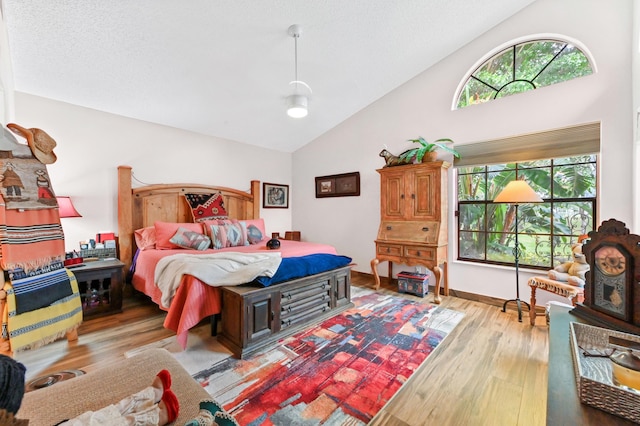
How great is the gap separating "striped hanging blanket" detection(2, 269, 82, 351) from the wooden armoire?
3.23m

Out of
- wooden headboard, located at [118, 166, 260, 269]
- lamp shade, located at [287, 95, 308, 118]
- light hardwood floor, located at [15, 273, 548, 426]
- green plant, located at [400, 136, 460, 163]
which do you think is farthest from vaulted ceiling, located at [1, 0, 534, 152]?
light hardwood floor, located at [15, 273, 548, 426]

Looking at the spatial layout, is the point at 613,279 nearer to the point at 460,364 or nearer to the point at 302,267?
the point at 460,364

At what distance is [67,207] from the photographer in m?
2.80

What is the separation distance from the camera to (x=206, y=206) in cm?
407

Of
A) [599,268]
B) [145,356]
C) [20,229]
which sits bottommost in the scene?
[145,356]

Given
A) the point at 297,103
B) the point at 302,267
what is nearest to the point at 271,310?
the point at 302,267

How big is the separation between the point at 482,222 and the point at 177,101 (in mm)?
4190

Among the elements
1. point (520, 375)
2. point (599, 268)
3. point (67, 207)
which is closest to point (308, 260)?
point (520, 375)

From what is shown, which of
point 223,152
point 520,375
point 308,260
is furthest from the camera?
point 223,152

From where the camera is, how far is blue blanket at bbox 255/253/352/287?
7.59 feet

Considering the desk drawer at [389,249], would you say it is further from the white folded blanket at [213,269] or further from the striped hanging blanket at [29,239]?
the striped hanging blanket at [29,239]

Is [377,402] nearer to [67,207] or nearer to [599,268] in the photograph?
[599,268]

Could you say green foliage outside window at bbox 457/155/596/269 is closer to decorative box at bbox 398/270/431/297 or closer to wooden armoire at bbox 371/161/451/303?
wooden armoire at bbox 371/161/451/303

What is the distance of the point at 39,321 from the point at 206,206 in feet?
7.64
